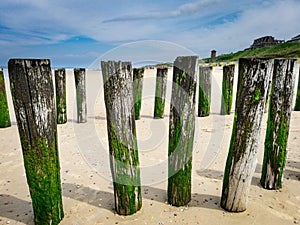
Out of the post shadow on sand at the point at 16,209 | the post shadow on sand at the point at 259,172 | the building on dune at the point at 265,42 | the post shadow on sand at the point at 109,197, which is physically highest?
the building on dune at the point at 265,42

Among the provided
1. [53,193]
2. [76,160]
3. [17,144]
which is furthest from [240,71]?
[17,144]

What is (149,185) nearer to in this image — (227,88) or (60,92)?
(60,92)

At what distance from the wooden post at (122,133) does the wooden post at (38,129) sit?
670 mm

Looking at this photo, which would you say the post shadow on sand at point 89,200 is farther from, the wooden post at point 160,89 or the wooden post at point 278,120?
the wooden post at point 160,89

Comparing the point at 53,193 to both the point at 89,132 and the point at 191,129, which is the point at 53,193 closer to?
the point at 191,129

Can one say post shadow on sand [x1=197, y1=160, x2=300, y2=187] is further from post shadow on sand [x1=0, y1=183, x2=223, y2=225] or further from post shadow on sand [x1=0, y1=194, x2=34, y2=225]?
post shadow on sand [x1=0, y1=194, x2=34, y2=225]

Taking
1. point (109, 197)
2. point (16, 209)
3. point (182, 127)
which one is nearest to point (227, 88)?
point (182, 127)

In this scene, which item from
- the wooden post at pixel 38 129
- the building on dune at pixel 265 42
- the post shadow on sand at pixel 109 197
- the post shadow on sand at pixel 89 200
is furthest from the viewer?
the building on dune at pixel 265 42

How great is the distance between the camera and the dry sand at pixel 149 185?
3024mm

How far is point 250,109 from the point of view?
9.04ft

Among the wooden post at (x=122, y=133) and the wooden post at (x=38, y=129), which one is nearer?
the wooden post at (x=38, y=129)

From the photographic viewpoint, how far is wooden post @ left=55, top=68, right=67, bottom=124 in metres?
7.40

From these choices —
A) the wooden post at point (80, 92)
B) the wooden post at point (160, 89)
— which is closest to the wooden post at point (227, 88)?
the wooden post at point (160, 89)

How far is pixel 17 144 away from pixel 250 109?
5791 mm
